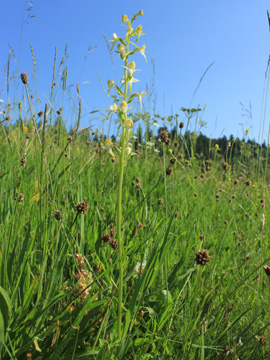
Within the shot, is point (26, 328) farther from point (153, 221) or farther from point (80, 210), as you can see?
point (153, 221)

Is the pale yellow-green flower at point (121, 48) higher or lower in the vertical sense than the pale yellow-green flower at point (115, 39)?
lower

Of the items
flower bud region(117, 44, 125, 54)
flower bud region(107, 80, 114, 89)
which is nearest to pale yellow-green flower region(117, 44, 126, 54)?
flower bud region(117, 44, 125, 54)

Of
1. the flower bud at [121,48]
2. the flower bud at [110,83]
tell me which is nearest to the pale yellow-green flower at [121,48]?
the flower bud at [121,48]

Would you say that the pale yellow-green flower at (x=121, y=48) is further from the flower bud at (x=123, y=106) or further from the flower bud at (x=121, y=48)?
the flower bud at (x=123, y=106)

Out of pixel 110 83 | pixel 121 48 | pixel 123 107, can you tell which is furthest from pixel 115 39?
pixel 123 107

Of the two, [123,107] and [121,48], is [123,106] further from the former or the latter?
[121,48]

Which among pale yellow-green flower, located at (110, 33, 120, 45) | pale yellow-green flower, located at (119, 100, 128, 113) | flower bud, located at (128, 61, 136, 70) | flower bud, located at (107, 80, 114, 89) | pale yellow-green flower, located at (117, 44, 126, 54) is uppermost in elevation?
pale yellow-green flower, located at (110, 33, 120, 45)

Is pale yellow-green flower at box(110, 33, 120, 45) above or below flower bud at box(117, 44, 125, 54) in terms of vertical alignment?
above

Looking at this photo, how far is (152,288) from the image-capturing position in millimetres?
1292

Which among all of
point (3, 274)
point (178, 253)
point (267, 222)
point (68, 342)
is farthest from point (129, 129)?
point (267, 222)

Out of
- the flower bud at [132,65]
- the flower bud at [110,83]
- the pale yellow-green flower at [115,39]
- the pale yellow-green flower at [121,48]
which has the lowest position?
the flower bud at [110,83]

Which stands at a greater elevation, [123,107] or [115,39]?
[115,39]

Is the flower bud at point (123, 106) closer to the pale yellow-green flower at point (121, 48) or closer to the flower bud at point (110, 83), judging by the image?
the flower bud at point (110, 83)

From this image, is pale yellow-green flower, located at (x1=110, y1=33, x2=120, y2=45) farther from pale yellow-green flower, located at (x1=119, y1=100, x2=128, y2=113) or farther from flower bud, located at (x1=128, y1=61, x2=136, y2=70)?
pale yellow-green flower, located at (x1=119, y1=100, x2=128, y2=113)
